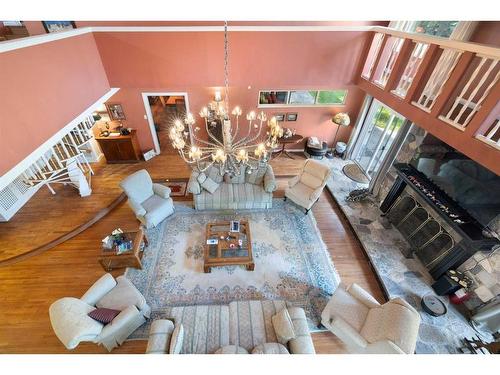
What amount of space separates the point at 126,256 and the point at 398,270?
5028mm

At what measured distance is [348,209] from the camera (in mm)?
5762

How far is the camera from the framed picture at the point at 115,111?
661cm

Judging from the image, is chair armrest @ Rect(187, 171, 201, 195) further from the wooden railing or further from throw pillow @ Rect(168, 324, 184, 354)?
the wooden railing

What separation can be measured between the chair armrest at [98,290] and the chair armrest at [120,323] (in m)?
0.52

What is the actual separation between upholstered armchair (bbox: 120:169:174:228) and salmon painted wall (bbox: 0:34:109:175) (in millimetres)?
1541

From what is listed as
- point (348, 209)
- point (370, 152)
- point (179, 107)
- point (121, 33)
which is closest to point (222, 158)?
point (348, 209)

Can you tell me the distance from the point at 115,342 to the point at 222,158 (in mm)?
3046

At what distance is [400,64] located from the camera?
15.4 feet

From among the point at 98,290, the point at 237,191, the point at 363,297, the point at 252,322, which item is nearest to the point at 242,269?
the point at 252,322

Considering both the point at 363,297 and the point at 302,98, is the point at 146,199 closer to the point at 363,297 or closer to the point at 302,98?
the point at 363,297

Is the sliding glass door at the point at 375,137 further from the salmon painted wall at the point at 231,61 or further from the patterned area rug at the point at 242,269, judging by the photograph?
the patterned area rug at the point at 242,269

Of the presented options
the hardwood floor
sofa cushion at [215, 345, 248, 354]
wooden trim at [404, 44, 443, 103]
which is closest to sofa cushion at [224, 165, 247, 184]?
the hardwood floor

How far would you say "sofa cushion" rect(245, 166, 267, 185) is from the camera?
5.55 m
